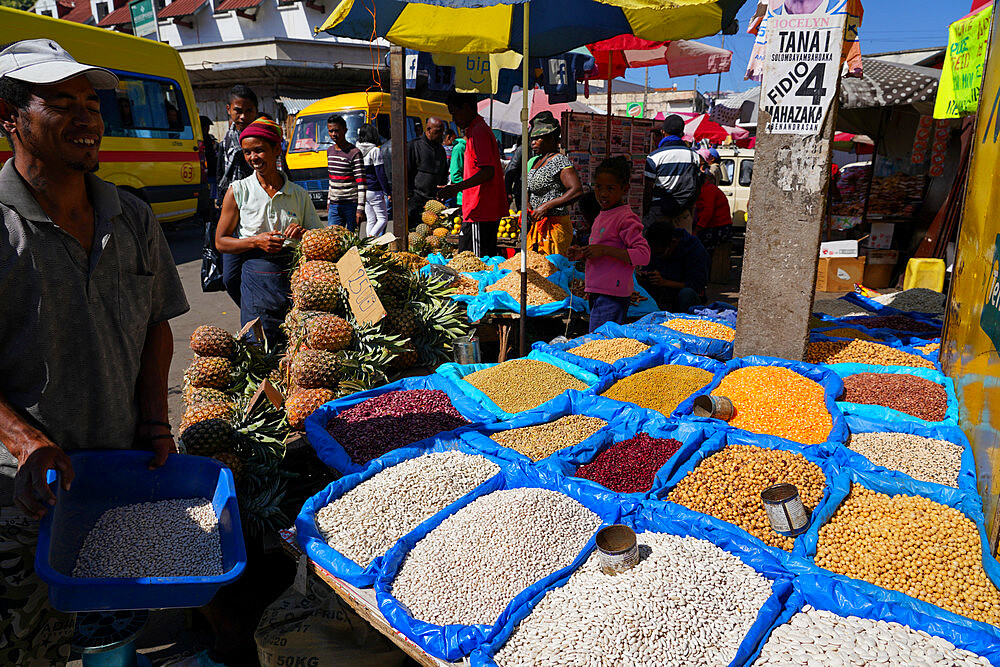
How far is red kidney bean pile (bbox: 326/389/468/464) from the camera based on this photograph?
2766 millimetres

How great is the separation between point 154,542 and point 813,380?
3.05 meters

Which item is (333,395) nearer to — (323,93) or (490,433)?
(490,433)

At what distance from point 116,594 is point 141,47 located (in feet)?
34.7

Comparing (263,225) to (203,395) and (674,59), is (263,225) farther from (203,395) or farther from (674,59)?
(674,59)

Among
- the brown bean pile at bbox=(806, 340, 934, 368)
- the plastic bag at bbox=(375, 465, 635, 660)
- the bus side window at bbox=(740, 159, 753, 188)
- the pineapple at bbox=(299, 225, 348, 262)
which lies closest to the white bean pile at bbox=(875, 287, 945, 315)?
the brown bean pile at bbox=(806, 340, 934, 368)

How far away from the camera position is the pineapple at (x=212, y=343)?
3.30 meters

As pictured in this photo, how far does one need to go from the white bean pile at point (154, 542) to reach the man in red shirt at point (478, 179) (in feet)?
12.9

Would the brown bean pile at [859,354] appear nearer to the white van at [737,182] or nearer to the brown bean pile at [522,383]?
the brown bean pile at [522,383]

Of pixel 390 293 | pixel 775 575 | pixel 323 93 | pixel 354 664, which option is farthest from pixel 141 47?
→ pixel 323 93

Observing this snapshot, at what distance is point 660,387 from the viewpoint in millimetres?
3271

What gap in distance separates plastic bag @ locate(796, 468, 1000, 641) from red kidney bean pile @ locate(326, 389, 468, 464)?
1.58 m

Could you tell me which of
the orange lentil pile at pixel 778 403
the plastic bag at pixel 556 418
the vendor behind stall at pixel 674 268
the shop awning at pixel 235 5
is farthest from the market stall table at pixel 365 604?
the shop awning at pixel 235 5

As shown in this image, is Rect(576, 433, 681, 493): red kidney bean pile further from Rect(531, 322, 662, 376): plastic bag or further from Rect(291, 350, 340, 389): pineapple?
Rect(291, 350, 340, 389): pineapple

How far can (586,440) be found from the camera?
8.92 ft
